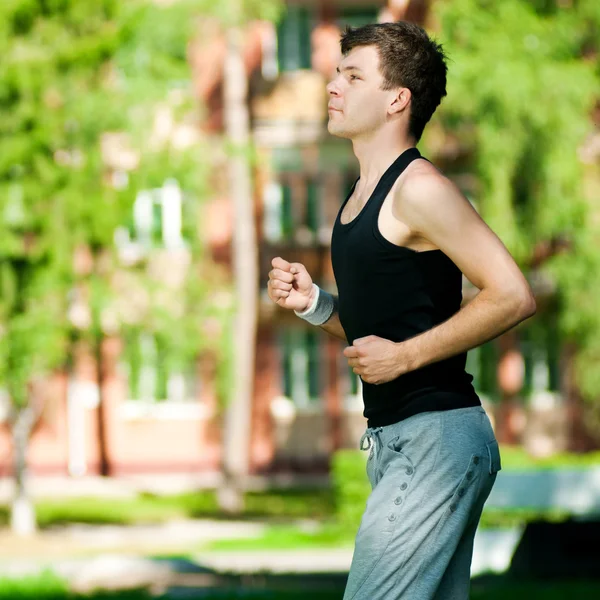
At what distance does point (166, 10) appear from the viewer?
1720cm

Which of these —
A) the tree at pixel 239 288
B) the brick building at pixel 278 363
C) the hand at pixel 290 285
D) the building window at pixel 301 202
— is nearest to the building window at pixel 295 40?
the brick building at pixel 278 363

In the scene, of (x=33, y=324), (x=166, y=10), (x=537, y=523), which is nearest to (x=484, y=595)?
(x=537, y=523)

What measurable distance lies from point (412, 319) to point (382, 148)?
0.51 m

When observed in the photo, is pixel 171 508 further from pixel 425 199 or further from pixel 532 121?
pixel 425 199

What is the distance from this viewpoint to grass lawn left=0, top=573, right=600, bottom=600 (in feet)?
24.2

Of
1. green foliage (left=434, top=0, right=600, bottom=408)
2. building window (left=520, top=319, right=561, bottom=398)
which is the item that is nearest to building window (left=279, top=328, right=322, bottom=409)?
building window (left=520, top=319, right=561, bottom=398)

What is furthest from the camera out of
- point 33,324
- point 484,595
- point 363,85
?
point 33,324

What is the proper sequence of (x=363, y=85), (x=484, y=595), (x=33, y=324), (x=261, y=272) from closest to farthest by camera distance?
1. (x=363, y=85)
2. (x=484, y=595)
3. (x=33, y=324)
4. (x=261, y=272)

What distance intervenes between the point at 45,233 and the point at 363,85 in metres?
13.1

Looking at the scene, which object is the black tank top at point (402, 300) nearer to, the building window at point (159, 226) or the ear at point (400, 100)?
the ear at point (400, 100)

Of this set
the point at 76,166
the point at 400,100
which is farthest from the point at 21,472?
the point at 400,100

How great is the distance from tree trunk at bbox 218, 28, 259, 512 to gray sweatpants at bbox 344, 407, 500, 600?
17547mm

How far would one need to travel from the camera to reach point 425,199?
306cm

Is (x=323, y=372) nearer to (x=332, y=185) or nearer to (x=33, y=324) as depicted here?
(x=332, y=185)
